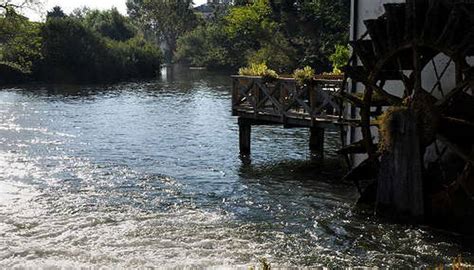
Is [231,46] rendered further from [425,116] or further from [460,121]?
[460,121]

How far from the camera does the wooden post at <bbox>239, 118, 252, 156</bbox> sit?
17.5m

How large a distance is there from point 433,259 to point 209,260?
335cm

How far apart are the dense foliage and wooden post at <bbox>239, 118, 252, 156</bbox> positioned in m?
20.4

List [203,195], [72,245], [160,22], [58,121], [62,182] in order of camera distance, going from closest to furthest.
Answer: [72,245] < [203,195] < [62,182] < [58,121] < [160,22]

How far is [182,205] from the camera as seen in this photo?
12195mm

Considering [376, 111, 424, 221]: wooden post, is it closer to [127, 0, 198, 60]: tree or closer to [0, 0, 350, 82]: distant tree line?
[0, 0, 350, 82]: distant tree line

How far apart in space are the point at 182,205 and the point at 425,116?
199 inches

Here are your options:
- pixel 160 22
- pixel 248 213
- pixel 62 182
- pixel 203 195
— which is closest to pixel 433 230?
pixel 248 213

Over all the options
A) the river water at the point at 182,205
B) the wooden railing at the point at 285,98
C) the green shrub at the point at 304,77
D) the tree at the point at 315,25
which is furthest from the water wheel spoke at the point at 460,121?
the tree at the point at 315,25

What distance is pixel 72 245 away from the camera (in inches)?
379

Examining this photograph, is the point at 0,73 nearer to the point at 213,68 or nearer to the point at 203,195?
the point at 213,68

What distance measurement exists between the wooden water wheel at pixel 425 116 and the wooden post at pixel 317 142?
21.4 feet

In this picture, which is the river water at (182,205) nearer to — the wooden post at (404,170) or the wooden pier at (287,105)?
the wooden post at (404,170)

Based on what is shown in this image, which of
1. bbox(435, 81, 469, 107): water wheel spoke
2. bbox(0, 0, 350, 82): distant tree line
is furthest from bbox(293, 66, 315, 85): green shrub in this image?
bbox(0, 0, 350, 82): distant tree line
